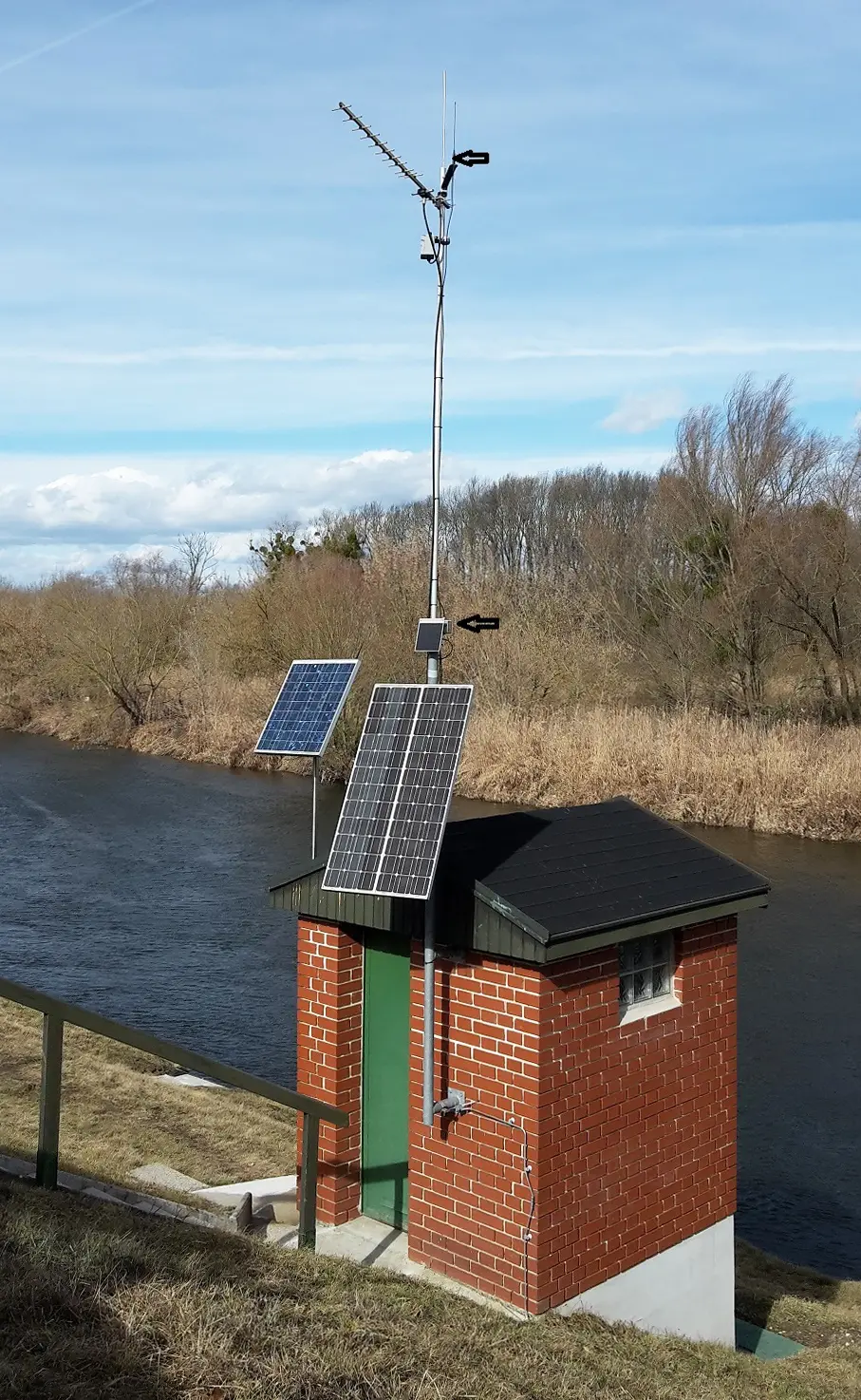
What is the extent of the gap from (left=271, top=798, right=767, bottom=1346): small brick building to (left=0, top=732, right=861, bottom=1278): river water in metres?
1.75

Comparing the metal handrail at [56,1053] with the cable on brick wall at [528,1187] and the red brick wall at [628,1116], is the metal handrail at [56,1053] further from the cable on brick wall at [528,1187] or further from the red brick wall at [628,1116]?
the red brick wall at [628,1116]

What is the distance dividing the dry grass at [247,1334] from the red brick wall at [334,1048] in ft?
4.10

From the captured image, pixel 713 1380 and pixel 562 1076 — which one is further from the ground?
pixel 562 1076

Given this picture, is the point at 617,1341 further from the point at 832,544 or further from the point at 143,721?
the point at 143,721

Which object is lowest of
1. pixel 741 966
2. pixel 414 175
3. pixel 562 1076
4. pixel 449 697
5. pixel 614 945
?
pixel 741 966

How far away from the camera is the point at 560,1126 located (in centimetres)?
649

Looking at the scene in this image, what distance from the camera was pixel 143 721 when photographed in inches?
1737

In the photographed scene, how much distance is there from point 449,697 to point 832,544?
1062 inches

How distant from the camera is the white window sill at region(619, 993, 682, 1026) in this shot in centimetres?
690

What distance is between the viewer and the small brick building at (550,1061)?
646cm

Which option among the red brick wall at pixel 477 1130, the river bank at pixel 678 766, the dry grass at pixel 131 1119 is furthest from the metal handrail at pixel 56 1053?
the river bank at pixel 678 766

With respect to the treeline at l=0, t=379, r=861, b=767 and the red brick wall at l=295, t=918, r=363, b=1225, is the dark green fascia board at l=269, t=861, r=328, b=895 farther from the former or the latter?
the treeline at l=0, t=379, r=861, b=767

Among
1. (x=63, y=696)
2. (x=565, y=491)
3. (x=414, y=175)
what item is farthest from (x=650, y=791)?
(x=565, y=491)

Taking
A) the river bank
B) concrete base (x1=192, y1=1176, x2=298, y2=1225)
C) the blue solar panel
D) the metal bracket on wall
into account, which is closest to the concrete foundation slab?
concrete base (x1=192, y1=1176, x2=298, y2=1225)
